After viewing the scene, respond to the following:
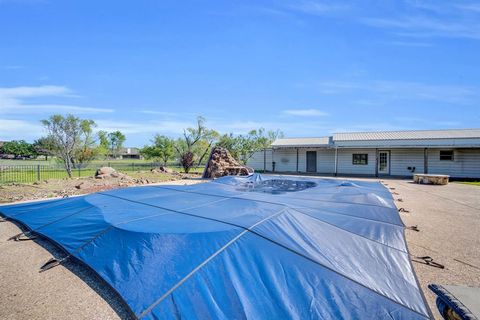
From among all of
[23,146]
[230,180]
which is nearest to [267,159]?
[230,180]

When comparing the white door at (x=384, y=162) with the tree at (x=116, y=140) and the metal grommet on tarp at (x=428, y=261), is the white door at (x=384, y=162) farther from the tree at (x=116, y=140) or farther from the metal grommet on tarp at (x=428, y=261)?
the tree at (x=116, y=140)

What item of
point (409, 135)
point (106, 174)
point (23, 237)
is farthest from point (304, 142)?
point (23, 237)

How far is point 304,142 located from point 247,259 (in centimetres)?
2035

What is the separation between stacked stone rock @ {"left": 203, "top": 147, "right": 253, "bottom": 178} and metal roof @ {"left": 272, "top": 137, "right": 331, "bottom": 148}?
6.43 m

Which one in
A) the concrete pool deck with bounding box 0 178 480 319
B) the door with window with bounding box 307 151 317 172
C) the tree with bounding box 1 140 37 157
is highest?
the tree with bounding box 1 140 37 157

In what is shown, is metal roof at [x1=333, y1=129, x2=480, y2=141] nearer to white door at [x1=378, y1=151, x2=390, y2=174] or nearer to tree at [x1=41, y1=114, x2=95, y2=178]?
white door at [x1=378, y1=151, x2=390, y2=174]

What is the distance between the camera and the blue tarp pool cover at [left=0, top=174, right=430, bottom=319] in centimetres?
234

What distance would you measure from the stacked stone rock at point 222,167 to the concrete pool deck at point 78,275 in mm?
10207

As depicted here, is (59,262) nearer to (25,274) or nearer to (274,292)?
(25,274)

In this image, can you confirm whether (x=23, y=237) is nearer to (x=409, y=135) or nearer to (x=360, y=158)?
(x=360, y=158)

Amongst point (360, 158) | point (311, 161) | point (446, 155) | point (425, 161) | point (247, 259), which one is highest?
point (446, 155)

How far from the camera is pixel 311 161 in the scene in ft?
70.0

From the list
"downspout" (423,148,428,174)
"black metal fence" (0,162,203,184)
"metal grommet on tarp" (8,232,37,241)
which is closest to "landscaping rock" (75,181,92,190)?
"black metal fence" (0,162,203,184)

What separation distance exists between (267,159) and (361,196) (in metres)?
17.3
